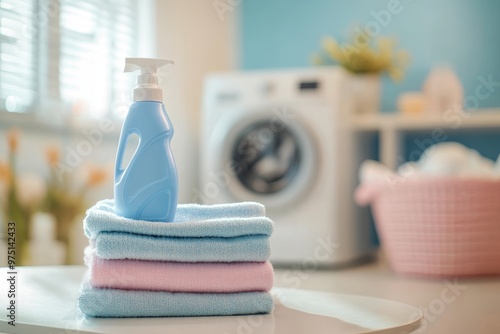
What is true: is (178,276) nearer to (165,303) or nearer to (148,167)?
(165,303)

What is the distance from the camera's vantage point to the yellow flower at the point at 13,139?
231 centimetres

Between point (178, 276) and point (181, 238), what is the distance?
49 millimetres

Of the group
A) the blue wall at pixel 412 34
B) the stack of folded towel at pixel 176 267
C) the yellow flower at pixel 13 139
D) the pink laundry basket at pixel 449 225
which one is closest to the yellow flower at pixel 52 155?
the yellow flower at pixel 13 139

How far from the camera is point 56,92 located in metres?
2.68

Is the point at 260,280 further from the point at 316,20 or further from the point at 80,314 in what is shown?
the point at 316,20

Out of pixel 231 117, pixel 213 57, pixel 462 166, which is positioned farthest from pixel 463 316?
pixel 213 57

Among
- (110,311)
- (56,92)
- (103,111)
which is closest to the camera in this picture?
(110,311)

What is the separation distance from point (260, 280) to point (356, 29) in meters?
2.85

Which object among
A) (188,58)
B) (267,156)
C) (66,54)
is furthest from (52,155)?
(188,58)

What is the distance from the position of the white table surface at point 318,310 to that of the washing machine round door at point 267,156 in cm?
65

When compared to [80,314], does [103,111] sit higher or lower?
higher

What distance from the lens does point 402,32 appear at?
11.4 feet

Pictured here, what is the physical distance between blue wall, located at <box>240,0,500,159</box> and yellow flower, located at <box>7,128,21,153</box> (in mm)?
1750

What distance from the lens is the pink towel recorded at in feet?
2.78
